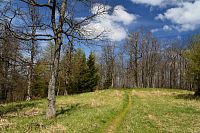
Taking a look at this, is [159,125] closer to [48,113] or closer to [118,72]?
[48,113]

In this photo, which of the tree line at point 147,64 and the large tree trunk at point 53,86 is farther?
the tree line at point 147,64

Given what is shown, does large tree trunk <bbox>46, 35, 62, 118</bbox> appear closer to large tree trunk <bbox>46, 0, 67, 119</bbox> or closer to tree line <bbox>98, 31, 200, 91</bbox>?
large tree trunk <bbox>46, 0, 67, 119</bbox>

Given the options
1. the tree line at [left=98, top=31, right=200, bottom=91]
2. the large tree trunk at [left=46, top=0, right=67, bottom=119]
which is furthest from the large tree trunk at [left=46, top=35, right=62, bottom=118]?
the tree line at [left=98, top=31, right=200, bottom=91]

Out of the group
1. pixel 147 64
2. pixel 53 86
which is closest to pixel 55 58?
pixel 53 86

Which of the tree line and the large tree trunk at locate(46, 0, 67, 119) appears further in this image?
the tree line

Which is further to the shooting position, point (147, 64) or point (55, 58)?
point (147, 64)

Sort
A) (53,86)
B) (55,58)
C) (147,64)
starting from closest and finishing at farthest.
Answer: (53,86) < (55,58) < (147,64)

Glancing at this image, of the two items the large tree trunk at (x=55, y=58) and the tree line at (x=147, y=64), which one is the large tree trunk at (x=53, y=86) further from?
the tree line at (x=147, y=64)

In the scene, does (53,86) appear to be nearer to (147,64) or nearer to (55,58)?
(55,58)

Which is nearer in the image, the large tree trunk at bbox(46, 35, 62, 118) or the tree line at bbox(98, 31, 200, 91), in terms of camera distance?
the large tree trunk at bbox(46, 35, 62, 118)

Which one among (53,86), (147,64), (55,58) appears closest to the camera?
(53,86)

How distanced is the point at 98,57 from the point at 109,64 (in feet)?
39.5

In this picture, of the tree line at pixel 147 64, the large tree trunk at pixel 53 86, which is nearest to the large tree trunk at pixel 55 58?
the large tree trunk at pixel 53 86

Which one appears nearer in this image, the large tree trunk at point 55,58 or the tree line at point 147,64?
the large tree trunk at point 55,58
